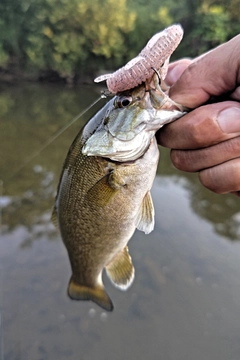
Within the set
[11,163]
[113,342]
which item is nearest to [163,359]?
[113,342]

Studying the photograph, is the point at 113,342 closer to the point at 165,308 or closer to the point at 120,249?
the point at 165,308

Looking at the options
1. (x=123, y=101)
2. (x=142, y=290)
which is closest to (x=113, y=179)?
(x=123, y=101)

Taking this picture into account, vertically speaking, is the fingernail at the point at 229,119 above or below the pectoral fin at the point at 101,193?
above

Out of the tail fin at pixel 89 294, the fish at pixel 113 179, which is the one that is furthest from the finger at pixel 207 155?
the tail fin at pixel 89 294

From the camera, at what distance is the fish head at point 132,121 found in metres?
1.30

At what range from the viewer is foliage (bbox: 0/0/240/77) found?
1897 cm

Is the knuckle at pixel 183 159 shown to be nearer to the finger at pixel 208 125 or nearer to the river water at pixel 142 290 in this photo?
the finger at pixel 208 125

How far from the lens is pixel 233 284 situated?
382cm

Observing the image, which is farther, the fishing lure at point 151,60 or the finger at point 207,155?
the finger at point 207,155

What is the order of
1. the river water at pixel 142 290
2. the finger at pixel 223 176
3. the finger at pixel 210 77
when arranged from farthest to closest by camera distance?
1. the river water at pixel 142 290
2. the finger at pixel 223 176
3. the finger at pixel 210 77

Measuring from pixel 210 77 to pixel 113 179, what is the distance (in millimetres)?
642

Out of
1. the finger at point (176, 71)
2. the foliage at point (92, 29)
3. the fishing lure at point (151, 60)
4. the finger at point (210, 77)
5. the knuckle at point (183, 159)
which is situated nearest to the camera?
the fishing lure at point (151, 60)

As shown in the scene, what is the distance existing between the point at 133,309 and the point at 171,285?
590 mm

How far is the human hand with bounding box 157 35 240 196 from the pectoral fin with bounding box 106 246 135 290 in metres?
0.86
